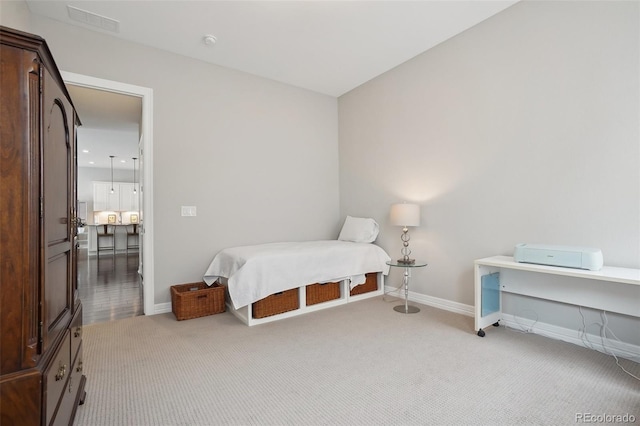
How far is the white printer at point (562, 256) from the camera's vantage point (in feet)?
6.63

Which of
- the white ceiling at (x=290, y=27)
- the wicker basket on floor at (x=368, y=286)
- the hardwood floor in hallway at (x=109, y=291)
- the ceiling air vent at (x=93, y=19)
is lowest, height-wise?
the hardwood floor in hallway at (x=109, y=291)

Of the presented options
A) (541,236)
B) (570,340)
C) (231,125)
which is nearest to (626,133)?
(541,236)

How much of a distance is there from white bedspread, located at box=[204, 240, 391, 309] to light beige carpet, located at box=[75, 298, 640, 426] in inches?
14.4

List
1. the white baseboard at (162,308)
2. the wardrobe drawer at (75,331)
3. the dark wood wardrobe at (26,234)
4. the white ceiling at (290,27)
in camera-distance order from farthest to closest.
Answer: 1. the white baseboard at (162,308)
2. the white ceiling at (290,27)
3. the wardrobe drawer at (75,331)
4. the dark wood wardrobe at (26,234)

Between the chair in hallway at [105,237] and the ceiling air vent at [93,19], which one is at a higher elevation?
the ceiling air vent at [93,19]

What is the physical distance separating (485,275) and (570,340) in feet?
2.41

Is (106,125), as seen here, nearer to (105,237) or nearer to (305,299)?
(105,237)

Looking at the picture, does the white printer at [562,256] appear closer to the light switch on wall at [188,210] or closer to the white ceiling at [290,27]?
the white ceiling at [290,27]

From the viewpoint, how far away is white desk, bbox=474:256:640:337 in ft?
6.62

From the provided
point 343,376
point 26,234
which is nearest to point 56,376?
point 26,234

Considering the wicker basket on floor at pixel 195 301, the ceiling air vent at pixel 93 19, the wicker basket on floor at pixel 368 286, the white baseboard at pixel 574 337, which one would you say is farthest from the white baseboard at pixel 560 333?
the ceiling air vent at pixel 93 19

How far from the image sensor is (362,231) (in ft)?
13.0

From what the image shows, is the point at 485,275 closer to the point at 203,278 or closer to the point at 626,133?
the point at 626,133

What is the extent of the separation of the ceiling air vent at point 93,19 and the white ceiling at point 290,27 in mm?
17
